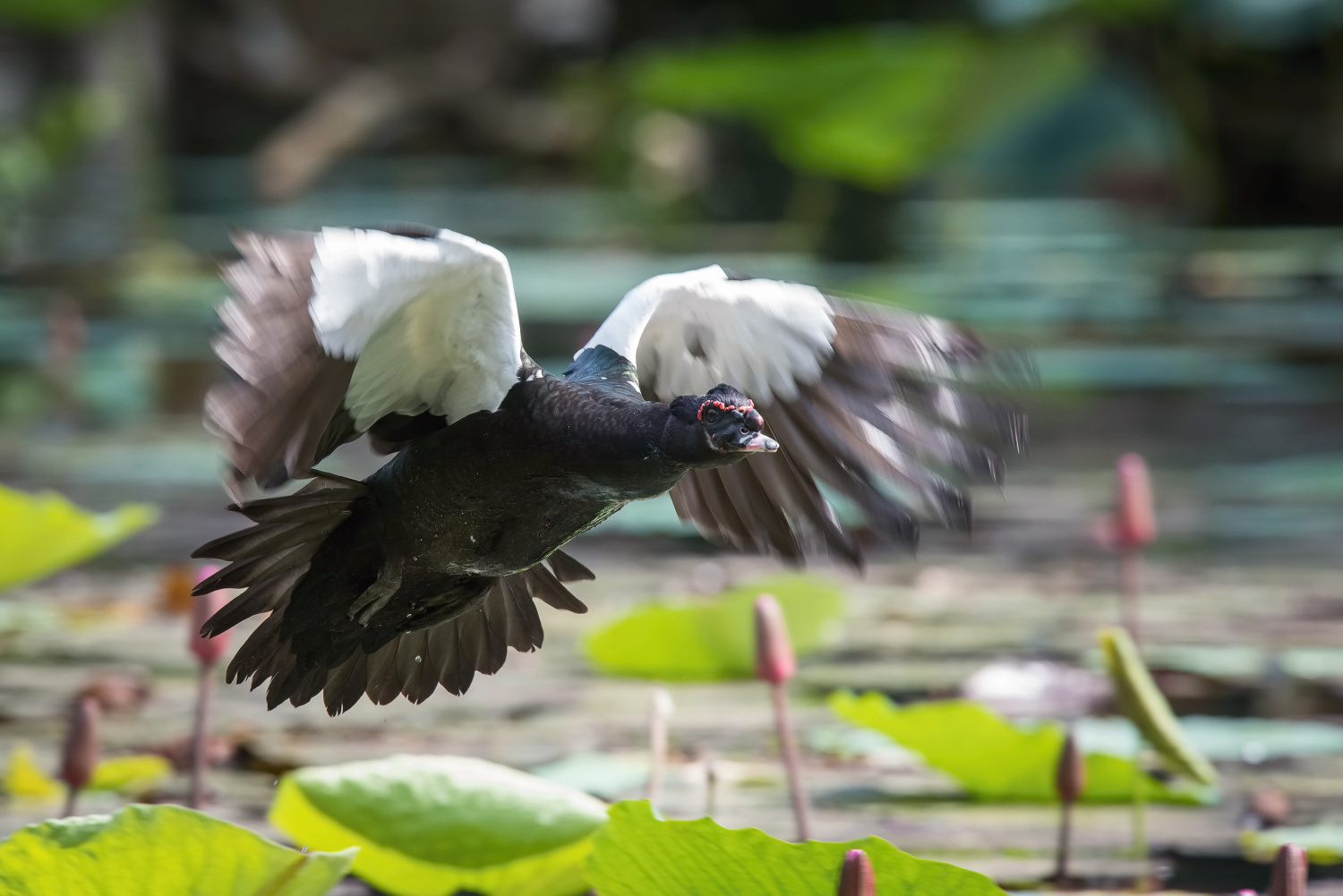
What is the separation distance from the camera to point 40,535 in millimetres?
1823

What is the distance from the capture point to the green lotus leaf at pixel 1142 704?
1.46m

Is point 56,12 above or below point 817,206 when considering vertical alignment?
above

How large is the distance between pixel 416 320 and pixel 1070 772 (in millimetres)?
651

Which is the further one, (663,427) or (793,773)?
(793,773)

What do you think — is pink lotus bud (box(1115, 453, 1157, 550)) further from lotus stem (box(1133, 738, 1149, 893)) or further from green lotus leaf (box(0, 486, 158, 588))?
green lotus leaf (box(0, 486, 158, 588))

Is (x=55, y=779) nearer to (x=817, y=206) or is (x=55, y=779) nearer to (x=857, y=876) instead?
(x=857, y=876)

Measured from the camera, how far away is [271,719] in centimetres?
207

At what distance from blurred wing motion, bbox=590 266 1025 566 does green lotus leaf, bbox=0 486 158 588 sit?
618 millimetres

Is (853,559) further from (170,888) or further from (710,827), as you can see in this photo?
(170,888)

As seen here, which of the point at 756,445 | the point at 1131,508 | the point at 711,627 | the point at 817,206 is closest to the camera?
the point at 756,445

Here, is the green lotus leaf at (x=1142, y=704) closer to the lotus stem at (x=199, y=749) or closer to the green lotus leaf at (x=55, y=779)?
the lotus stem at (x=199, y=749)

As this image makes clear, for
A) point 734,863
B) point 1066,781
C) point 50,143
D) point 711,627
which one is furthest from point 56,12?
point 734,863

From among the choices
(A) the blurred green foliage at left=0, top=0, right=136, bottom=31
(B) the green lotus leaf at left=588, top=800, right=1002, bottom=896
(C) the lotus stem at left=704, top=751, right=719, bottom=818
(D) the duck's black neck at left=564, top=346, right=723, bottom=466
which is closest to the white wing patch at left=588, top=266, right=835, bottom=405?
(D) the duck's black neck at left=564, top=346, right=723, bottom=466

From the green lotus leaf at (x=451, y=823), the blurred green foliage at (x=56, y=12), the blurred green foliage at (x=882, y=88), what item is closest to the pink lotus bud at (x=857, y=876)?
the green lotus leaf at (x=451, y=823)
